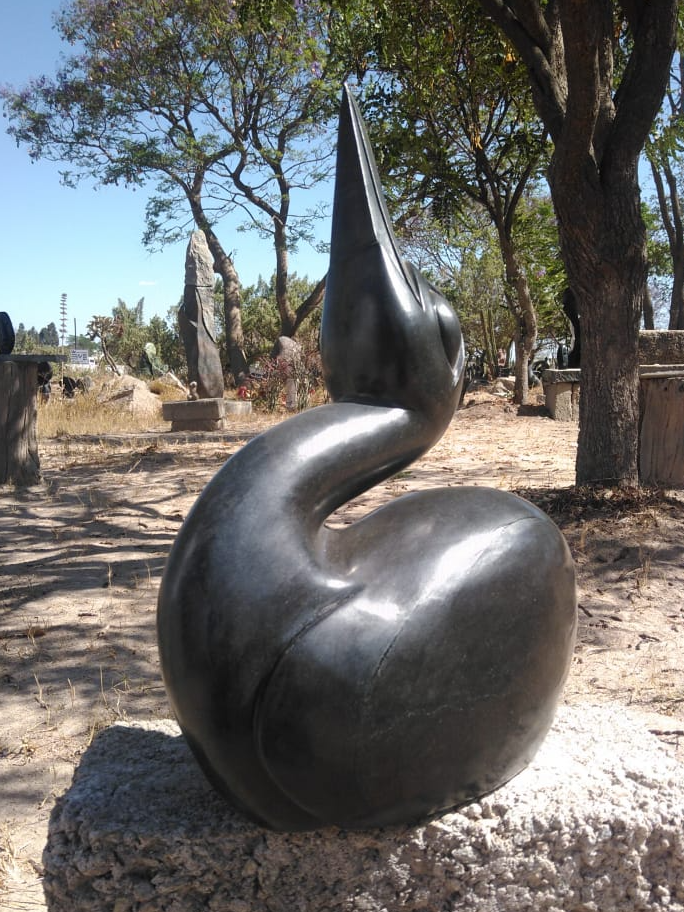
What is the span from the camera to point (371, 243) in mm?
1919

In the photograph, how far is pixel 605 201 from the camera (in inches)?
206

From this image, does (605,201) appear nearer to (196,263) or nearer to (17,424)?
(17,424)

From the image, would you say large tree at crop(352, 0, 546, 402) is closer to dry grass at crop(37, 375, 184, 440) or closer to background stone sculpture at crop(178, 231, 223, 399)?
background stone sculpture at crop(178, 231, 223, 399)

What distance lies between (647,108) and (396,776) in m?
5.06

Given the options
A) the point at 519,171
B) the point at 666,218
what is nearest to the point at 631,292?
the point at 519,171

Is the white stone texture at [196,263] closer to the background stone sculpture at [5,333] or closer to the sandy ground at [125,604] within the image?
the background stone sculpture at [5,333]

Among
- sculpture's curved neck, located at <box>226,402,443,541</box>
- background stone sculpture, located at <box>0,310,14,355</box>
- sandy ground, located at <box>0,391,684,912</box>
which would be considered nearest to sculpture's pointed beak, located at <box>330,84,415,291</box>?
sculpture's curved neck, located at <box>226,402,443,541</box>

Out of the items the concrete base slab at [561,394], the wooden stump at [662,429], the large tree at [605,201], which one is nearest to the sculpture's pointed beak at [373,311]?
the large tree at [605,201]

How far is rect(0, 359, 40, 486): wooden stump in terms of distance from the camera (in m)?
7.31

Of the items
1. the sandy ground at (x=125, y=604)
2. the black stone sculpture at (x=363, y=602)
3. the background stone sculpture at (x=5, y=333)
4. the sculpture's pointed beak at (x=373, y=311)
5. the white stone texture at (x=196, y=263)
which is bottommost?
the sandy ground at (x=125, y=604)

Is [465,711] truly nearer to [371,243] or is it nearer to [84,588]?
[371,243]

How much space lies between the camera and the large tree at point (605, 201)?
17.0ft

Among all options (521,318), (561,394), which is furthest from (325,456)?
(521,318)

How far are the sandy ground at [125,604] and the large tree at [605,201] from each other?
0.50 m
